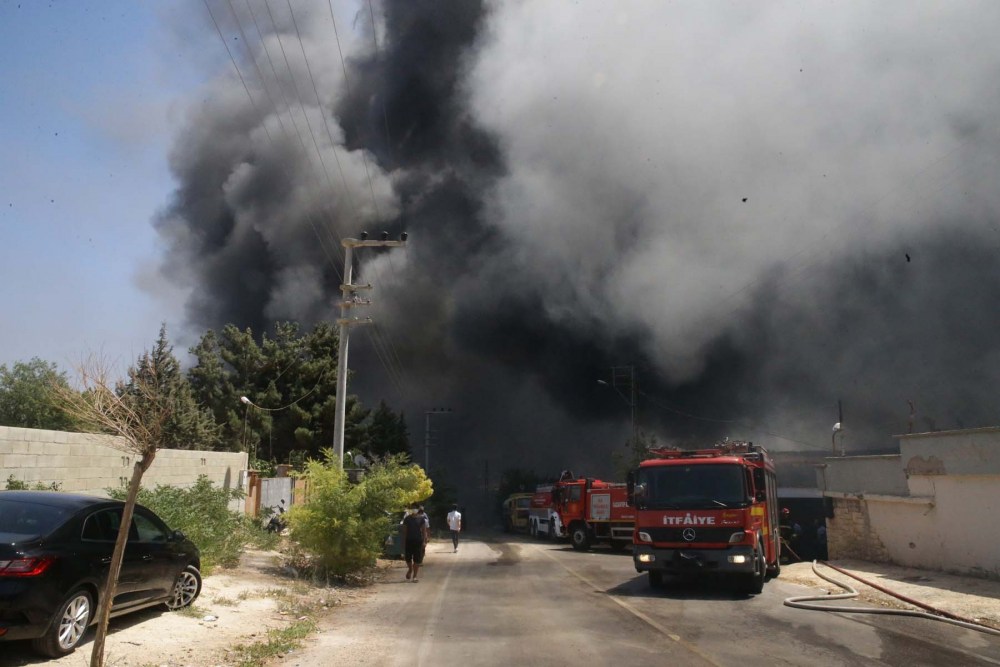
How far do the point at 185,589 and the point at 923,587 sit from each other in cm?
1181

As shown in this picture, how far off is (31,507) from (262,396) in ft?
105

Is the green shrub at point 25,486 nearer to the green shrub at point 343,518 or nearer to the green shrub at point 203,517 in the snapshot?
the green shrub at point 203,517

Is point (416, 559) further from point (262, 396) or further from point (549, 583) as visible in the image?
point (262, 396)

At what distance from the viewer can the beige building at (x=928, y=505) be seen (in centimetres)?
1236

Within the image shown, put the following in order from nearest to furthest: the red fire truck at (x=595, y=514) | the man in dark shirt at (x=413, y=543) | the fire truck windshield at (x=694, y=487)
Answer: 1. the fire truck windshield at (x=694, y=487)
2. the man in dark shirt at (x=413, y=543)
3. the red fire truck at (x=595, y=514)

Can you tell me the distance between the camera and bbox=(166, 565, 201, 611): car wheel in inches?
328

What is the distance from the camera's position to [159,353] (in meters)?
28.6

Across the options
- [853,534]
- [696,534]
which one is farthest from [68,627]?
[853,534]

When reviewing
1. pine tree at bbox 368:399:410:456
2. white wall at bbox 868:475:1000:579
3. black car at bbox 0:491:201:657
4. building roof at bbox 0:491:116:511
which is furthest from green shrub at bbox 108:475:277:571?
pine tree at bbox 368:399:410:456

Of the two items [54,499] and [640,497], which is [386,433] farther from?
[54,499]

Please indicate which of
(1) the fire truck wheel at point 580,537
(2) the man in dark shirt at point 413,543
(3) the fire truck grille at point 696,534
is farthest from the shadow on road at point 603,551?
(3) the fire truck grille at point 696,534

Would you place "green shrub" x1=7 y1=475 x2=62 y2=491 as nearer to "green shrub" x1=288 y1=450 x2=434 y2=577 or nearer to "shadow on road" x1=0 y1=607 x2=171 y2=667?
"shadow on road" x1=0 y1=607 x2=171 y2=667

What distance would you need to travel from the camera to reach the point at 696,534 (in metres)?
11.8

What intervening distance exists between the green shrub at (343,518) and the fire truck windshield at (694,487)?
516cm
